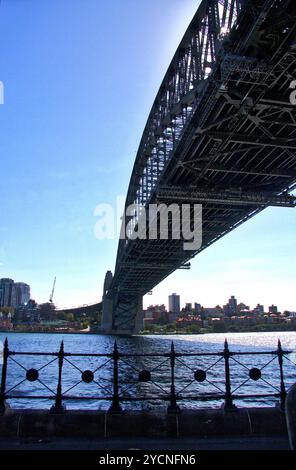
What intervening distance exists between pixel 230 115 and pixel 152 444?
2062 cm

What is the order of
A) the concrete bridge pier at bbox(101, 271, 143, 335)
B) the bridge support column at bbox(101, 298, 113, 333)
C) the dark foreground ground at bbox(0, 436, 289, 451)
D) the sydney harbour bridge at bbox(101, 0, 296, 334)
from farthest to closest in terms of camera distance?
the bridge support column at bbox(101, 298, 113, 333)
the concrete bridge pier at bbox(101, 271, 143, 335)
the sydney harbour bridge at bbox(101, 0, 296, 334)
the dark foreground ground at bbox(0, 436, 289, 451)

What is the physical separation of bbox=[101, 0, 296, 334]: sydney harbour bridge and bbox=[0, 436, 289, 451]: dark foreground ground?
49.2 feet

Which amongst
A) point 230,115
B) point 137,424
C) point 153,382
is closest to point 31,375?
point 137,424

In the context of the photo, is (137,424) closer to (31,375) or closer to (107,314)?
(31,375)

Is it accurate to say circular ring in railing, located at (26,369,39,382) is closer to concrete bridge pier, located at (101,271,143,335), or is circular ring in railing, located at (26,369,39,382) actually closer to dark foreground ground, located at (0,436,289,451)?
dark foreground ground, located at (0,436,289,451)

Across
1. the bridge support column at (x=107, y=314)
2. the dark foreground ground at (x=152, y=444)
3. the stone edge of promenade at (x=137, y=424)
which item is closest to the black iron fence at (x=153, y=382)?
the stone edge of promenade at (x=137, y=424)

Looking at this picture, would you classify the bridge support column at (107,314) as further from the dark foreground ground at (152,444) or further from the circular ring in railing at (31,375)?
the dark foreground ground at (152,444)

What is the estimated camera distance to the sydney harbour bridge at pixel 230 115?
61.7 feet

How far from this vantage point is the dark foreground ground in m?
6.61

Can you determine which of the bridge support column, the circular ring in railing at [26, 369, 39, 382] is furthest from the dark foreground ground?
the bridge support column

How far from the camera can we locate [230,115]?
79.4ft

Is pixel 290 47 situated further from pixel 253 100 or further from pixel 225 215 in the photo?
pixel 225 215

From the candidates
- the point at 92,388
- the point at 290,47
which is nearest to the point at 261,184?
the point at 290,47
